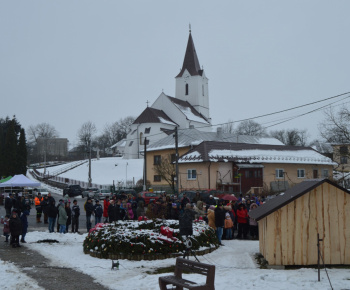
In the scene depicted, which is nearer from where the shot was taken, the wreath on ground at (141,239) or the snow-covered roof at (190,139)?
the wreath on ground at (141,239)

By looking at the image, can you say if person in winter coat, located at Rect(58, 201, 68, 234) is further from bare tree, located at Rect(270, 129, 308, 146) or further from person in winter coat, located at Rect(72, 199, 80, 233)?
bare tree, located at Rect(270, 129, 308, 146)

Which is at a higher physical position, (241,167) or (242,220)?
(241,167)

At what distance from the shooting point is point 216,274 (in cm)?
1016

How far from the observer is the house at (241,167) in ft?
139

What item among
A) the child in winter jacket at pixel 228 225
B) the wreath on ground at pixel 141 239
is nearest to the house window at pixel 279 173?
the child in winter jacket at pixel 228 225

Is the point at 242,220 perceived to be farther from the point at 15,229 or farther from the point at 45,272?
the point at 45,272

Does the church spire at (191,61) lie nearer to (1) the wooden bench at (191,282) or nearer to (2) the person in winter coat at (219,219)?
(2) the person in winter coat at (219,219)

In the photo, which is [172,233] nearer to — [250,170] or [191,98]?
[250,170]

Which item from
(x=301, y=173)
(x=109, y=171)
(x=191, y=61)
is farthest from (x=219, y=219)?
(x=191, y=61)

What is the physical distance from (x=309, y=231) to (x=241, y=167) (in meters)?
32.2

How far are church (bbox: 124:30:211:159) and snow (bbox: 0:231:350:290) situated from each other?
5517cm

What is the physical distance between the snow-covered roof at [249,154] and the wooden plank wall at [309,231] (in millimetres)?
30188

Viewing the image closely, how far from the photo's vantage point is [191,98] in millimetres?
89375

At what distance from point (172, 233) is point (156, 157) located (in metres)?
40.6
